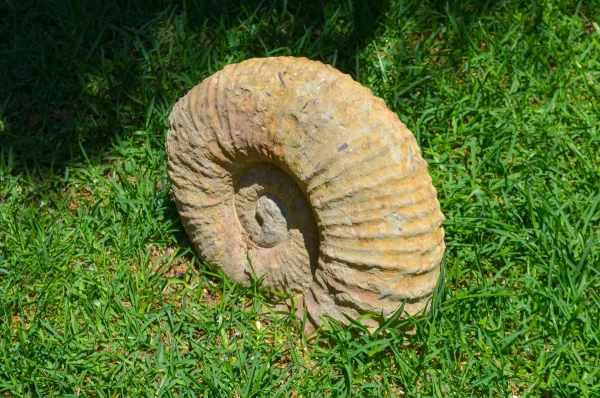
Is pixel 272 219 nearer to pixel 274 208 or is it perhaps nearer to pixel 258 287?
pixel 274 208

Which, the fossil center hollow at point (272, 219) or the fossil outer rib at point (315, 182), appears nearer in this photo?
the fossil outer rib at point (315, 182)

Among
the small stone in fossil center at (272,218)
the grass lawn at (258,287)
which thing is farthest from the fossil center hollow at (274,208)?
the grass lawn at (258,287)

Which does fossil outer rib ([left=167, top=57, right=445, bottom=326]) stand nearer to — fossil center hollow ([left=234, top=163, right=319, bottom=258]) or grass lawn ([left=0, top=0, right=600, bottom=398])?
fossil center hollow ([left=234, top=163, right=319, bottom=258])

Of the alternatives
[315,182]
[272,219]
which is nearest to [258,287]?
[272,219]

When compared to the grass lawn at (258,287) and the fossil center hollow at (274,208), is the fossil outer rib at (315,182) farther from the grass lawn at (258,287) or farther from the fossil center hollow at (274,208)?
the grass lawn at (258,287)

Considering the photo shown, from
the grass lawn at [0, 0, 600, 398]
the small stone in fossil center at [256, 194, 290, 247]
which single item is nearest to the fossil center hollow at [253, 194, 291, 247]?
the small stone in fossil center at [256, 194, 290, 247]

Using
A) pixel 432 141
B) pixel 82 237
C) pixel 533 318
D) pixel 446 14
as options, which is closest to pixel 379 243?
pixel 533 318

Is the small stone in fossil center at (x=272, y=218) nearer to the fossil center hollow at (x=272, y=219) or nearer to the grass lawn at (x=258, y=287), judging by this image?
the fossil center hollow at (x=272, y=219)

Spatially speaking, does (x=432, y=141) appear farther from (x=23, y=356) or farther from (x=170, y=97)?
(x=23, y=356)
